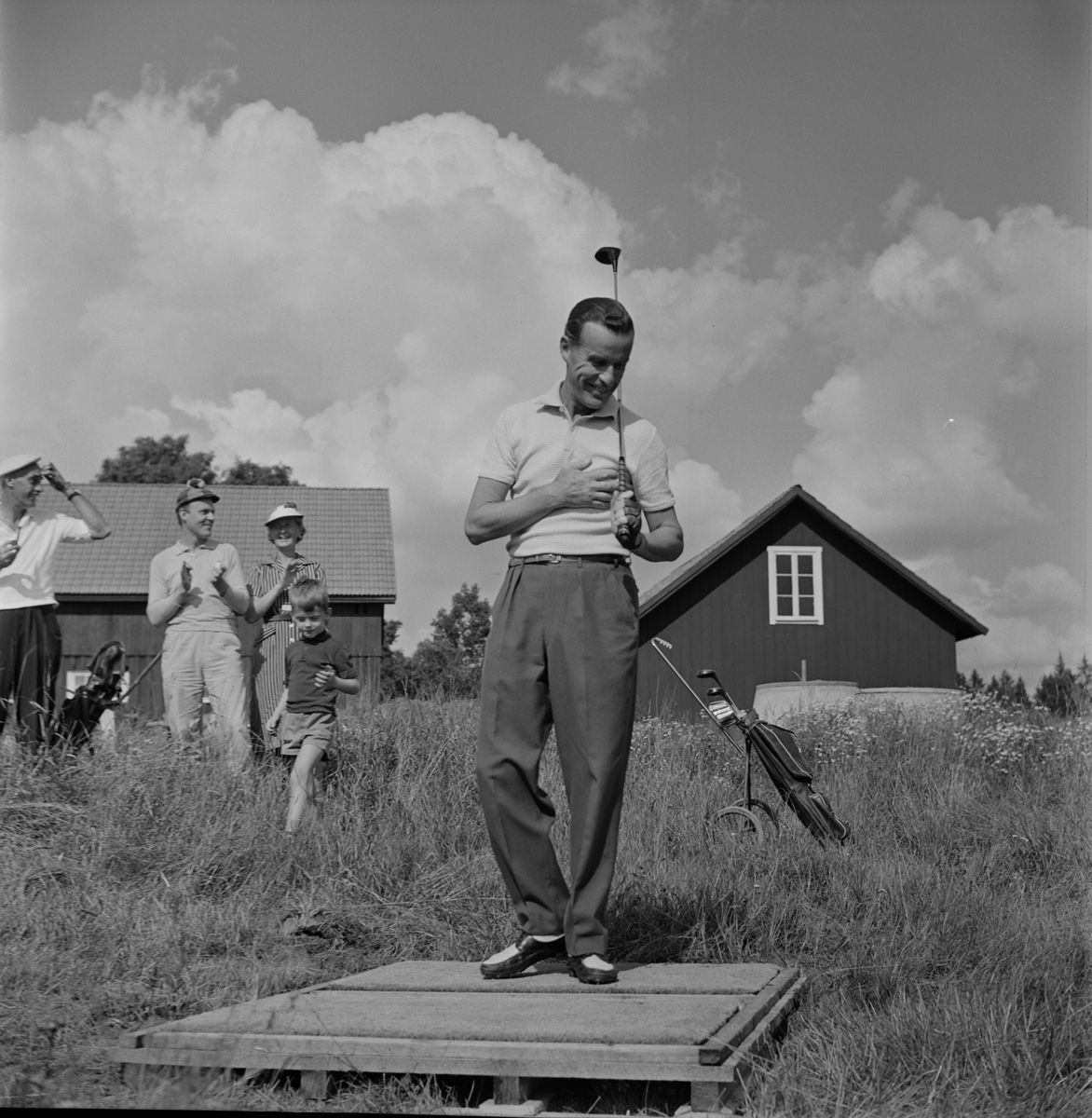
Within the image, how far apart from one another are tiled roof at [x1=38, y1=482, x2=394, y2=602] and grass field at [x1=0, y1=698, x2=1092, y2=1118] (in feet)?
63.3

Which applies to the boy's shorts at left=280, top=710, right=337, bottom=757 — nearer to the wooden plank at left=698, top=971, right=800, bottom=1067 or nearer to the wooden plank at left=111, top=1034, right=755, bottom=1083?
the wooden plank at left=698, top=971, right=800, bottom=1067

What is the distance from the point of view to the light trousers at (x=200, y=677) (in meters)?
7.16

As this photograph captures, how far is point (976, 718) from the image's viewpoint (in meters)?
12.8

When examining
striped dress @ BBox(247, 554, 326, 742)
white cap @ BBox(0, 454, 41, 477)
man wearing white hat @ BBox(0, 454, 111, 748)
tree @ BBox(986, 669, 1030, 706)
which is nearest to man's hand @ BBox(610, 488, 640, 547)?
man wearing white hat @ BBox(0, 454, 111, 748)

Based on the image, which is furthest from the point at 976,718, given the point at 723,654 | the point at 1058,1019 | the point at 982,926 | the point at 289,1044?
the point at 723,654

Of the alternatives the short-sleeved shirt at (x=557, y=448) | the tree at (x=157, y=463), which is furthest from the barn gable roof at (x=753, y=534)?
the tree at (x=157, y=463)

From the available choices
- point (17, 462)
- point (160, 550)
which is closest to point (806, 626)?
point (160, 550)

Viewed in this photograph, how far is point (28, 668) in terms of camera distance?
6.57 m

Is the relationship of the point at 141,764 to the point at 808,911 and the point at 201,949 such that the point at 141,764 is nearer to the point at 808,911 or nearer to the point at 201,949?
the point at 201,949

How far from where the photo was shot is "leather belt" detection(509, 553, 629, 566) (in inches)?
152

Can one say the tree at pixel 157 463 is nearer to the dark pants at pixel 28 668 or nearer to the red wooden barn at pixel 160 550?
the red wooden barn at pixel 160 550

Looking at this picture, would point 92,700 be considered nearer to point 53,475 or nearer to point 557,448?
point 53,475

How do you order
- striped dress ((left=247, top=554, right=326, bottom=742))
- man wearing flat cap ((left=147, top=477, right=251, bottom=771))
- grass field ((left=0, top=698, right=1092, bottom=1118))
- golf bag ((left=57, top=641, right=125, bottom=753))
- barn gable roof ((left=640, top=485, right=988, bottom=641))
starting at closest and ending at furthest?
1. grass field ((left=0, top=698, right=1092, bottom=1118))
2. golf bag ((left=57, top=641, right=125, bottom=753))
3. man wearing flat cap ((left=147, top=477, right=251, bottom=771))
4. striped dress ((left=247, top=554, right=326, bottom=742))
5. barn gable roof ((left=640, top=485, right=988, bottom=641))

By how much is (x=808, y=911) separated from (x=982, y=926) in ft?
2.02
